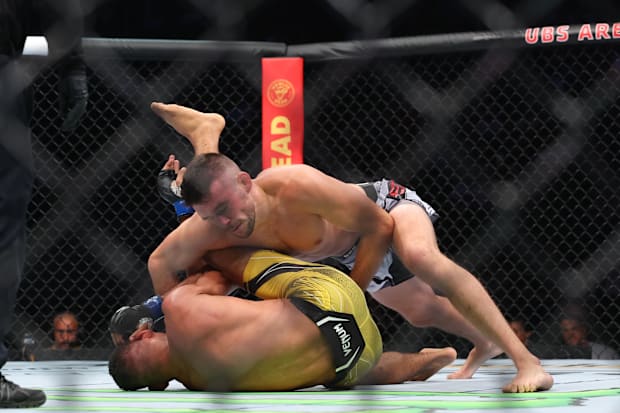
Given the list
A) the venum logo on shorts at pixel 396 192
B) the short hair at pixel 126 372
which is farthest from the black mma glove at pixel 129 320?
the venum logo on shorts at pixel 396 192

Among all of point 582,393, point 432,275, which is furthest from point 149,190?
point 582,393

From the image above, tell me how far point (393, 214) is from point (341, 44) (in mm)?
1213

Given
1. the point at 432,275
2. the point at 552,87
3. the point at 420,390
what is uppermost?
the point at 552,87

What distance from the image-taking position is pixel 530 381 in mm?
1774

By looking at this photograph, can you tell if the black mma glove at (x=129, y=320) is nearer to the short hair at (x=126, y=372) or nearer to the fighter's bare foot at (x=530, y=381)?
the short hair at (x=126, y=372)

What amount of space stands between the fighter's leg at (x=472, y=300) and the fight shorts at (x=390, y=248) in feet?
0.77

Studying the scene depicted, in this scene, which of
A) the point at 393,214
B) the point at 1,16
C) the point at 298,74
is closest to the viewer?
the point at 1,16

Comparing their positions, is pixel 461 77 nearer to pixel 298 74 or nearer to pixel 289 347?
pixel 298 74

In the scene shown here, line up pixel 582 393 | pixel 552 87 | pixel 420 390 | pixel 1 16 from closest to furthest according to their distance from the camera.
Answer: pixel 1 16 → pixel 582 393 → pixel 420 390 → pixel 552 87

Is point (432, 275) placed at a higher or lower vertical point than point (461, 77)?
lower

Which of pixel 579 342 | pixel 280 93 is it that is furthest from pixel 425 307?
pixel 579 342

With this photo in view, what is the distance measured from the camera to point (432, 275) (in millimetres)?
1914

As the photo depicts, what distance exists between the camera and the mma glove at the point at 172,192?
100 inches

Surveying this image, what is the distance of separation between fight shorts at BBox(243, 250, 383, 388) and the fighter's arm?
12cm
